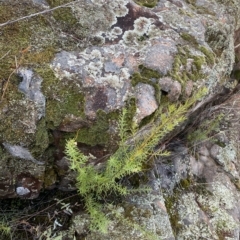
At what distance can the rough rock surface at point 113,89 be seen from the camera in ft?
8.90

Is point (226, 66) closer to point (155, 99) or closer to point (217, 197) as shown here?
point (155, 99)

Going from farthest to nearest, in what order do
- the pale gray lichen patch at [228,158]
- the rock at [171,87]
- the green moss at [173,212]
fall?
the pale gray lichen patch at [228,158]
the green moss at [173,212]
the rock at [171,87]

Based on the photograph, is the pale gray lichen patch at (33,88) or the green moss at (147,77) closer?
the pale gray lichen patch at (33,88)

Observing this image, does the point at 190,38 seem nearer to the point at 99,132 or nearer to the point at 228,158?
the point at 99,132

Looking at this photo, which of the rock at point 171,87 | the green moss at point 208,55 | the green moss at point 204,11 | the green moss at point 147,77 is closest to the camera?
the green moss at point 147,77

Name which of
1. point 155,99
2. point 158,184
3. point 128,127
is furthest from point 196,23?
point 158,184

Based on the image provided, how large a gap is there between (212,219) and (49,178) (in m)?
1.91

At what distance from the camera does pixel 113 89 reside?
284 cm

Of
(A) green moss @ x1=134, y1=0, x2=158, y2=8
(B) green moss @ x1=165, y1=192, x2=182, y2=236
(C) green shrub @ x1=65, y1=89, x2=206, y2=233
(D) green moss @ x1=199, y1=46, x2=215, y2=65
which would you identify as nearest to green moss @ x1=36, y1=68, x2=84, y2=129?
→ (C) green shrub @ x1=65, y1=89, x2=206, y2=233

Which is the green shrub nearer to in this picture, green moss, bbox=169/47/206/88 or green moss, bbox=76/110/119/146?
green moss, bbox=76/110/119/146

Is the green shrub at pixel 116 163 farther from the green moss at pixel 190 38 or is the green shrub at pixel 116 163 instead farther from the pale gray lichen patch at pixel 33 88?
the green moss at pixel 190 38

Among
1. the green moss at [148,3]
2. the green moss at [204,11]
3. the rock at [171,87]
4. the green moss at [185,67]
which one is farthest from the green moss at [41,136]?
the green moss at [204,11]

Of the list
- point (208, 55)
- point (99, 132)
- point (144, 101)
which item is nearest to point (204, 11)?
point (208, 55)

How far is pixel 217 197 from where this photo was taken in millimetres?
3930
